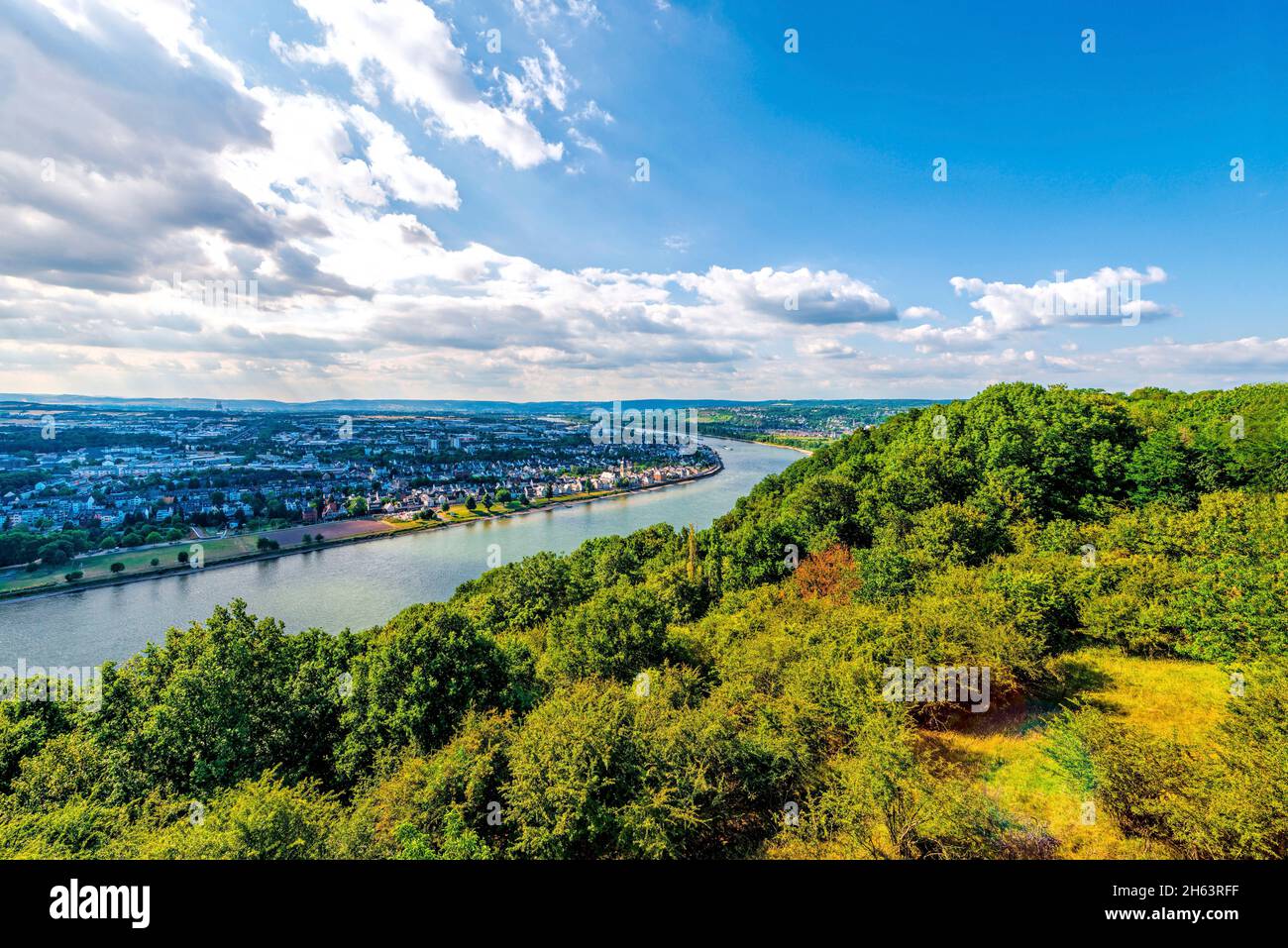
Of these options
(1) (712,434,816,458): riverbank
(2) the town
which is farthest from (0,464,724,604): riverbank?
(1) (712,434,816,458): riverbank

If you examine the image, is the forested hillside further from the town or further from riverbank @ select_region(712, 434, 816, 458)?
riverbank @ select_region(712, 434, 816, 458)

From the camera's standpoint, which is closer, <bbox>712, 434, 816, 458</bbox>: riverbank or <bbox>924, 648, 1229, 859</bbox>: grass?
<bbox>924, 648, 1229, 859</bbox>: grass

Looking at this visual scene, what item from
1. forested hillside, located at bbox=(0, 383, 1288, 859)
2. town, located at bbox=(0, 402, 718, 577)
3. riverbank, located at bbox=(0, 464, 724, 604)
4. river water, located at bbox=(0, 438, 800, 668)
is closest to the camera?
forested hillside, located at bbox=(0, 383, 1288, 859)

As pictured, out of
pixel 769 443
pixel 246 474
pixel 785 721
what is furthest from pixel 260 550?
pixel 769 443

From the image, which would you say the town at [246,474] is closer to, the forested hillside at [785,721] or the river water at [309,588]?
the river water at [309,588]

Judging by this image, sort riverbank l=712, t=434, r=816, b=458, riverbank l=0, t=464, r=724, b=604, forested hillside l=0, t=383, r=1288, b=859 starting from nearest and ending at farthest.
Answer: forested hillside l=0, t=383, r=1288, b=859, riverbank l=0, t=464, r=724, b=604, riverbank l=712, t=434, r=816, b=458

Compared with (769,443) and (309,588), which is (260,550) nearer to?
(309,588)
